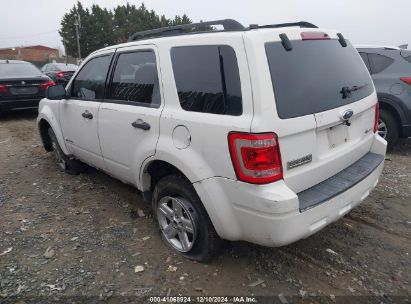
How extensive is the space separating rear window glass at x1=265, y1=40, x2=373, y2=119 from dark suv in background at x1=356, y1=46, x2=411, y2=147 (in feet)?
9.88

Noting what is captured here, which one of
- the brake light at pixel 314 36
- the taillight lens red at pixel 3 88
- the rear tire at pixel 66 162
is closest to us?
the brake light at pixel 314 36

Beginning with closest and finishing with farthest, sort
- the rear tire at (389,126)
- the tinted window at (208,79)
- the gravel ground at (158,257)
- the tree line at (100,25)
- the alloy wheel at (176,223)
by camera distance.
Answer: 1. the tinted window at (208,79)
2. the gravel ground at (158,257)
3. the alloy wheel at (176,223)
4. the rear tire at (389,126)
5. the tree line at (100,25)

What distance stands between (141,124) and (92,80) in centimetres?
131

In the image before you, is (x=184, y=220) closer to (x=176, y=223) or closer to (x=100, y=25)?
(x=176, y=223)

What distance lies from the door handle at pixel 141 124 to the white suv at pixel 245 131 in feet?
0.05

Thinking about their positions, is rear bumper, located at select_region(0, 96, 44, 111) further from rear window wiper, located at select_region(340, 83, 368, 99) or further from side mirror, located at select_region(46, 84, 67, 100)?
rear window wiper, located at select_region(340, 83, 368, 99)

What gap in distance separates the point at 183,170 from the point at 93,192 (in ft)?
7.39

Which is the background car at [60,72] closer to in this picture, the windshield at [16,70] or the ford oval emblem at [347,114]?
the windshield at [16,70]

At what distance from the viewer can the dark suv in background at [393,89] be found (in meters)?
5.44

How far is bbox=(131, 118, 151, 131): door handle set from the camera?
2.91 m

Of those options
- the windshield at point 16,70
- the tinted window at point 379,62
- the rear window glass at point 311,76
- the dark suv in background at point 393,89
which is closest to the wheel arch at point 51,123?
the rear window glass at point 311,76

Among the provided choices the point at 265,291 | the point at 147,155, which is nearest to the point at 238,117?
the point at 147,155

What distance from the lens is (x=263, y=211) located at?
7.35 feet

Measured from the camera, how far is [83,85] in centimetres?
406
